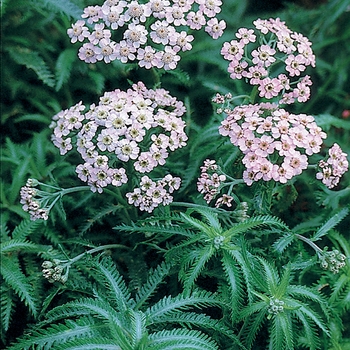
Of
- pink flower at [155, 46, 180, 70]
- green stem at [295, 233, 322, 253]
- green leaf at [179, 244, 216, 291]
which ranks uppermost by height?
pink flower at [155, 46, 180, 70]

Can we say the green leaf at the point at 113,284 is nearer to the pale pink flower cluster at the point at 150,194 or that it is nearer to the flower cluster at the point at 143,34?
the pale pink flower cluster at the point at 150,194

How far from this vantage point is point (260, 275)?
10.1 feet

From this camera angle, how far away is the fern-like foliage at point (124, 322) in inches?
107

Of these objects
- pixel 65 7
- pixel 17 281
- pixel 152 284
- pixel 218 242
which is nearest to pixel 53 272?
pixel 17 281

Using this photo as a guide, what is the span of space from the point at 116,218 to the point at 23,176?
700mm

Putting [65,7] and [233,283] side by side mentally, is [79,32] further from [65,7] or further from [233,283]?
[233,283]

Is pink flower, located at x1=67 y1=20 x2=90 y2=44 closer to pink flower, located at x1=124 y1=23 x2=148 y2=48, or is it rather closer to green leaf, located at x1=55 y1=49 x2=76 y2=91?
pink flower, located at x1=124 y1=23 x2=148 y2=48

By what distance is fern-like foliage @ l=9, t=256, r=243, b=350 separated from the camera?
8.95 ft

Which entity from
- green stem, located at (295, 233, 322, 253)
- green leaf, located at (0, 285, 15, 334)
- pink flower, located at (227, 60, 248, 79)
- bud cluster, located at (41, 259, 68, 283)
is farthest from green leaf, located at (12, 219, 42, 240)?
green stem, located at (295, 233, 322, 253)

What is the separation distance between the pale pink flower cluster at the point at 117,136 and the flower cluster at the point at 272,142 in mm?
353

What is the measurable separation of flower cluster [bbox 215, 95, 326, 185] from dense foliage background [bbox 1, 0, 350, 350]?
0.25 meters

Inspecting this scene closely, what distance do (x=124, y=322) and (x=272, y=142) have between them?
1222mm

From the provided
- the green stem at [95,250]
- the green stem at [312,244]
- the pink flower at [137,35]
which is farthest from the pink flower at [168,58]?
the green stem at [312,244]

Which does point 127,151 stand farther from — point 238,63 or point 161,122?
point 238,63
